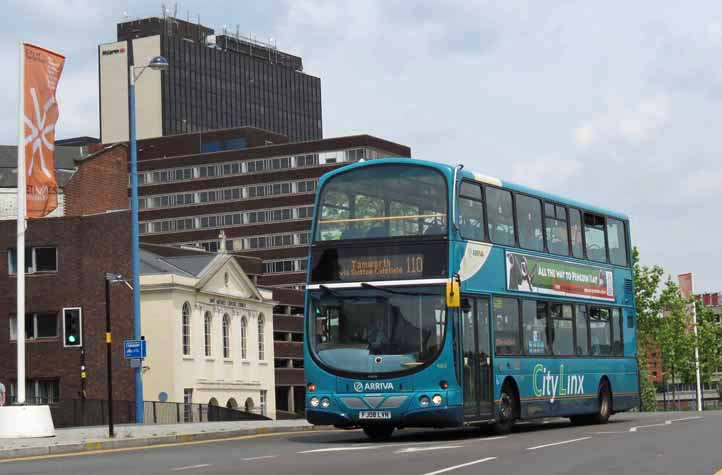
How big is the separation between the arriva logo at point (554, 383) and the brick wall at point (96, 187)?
3858 cm

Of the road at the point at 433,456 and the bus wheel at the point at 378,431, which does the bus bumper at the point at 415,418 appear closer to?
the road at the point at 433,456

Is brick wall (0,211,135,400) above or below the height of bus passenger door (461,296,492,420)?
above

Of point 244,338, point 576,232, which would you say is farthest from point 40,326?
point 576,232

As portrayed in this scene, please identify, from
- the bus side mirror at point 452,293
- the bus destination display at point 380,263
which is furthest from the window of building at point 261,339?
the bus side mirror at point 452,293

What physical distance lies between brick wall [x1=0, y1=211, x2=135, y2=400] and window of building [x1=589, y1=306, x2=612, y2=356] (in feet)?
108

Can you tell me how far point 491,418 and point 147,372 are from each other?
40.1m

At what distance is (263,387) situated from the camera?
7362 centimetres

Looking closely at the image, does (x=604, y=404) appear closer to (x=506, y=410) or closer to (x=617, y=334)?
(x=617, y=334)

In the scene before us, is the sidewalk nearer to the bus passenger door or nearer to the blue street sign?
the blue street sign

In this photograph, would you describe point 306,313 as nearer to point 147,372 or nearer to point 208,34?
point 147,372

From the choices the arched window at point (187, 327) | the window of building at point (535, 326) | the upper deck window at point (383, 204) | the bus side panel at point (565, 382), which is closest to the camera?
the upper deck window at point (383, 204)

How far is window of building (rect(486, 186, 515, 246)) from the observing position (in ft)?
84.8

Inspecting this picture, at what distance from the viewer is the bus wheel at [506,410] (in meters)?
26.1

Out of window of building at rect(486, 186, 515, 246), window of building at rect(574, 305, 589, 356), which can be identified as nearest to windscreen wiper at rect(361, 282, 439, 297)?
window of building at rect(486, 186, 515, 246)
